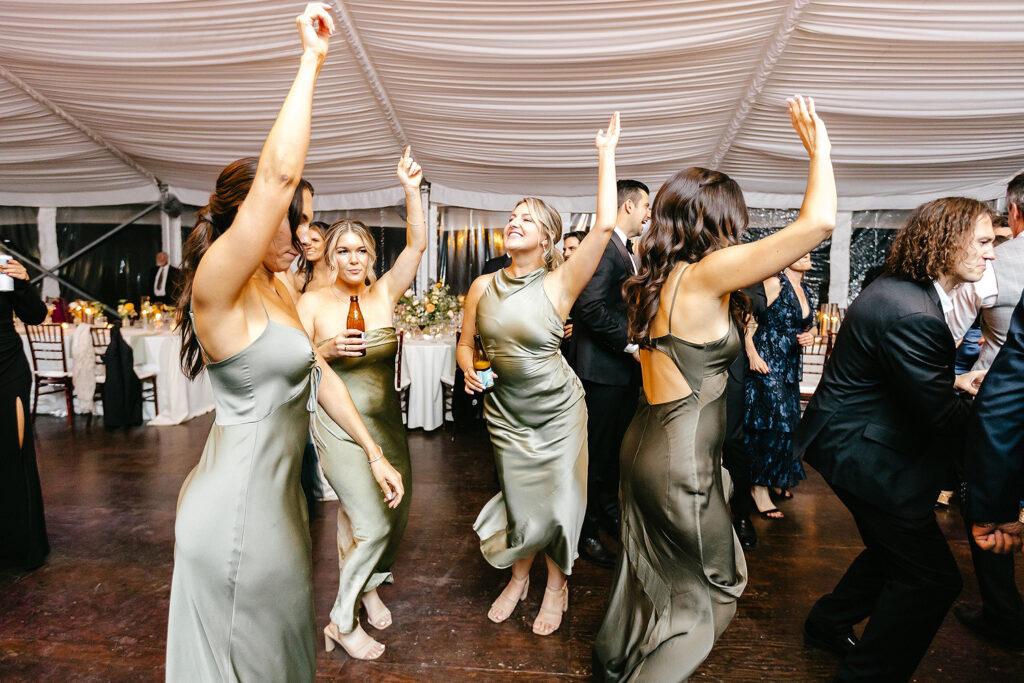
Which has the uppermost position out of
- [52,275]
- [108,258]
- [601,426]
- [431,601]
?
[108,258]

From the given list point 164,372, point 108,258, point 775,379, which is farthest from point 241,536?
point 108,258

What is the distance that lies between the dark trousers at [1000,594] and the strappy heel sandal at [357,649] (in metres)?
2.37

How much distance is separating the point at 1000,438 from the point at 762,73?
179 inches

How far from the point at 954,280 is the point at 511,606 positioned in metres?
2.05

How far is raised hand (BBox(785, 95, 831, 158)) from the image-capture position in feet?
5.15

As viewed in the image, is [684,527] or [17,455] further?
[17,455]

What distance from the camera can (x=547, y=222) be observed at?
2514mm

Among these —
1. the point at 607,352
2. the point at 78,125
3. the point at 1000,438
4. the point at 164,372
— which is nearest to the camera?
the point at 1000,438

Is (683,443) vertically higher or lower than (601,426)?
higher

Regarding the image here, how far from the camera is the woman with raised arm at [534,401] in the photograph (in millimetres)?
2447

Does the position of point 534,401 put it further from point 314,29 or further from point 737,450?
point 314,29

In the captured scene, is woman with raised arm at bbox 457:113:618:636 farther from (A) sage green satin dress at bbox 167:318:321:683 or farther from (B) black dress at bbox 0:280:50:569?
(B) black dress at bbox 0:280:50:569

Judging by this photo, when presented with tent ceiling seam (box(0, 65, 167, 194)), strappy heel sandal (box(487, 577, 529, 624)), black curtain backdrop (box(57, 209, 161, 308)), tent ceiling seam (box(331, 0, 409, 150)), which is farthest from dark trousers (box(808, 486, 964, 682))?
black curtain backdrop (box(57, 209, 161, 308))

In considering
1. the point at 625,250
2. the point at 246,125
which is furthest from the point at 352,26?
the point at 625,250
